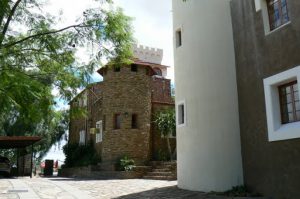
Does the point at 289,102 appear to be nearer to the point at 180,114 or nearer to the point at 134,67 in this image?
the point at 180,114

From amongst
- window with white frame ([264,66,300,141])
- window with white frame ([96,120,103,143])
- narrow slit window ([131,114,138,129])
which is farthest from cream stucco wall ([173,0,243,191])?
window with white frame ([96,120,103,143])

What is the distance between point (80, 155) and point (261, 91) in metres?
19.6

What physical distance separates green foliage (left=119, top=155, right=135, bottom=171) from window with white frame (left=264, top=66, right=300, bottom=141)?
12.6 metres

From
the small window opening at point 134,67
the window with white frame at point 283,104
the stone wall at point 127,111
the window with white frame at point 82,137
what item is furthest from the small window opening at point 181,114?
the window with white frame at point 82,137

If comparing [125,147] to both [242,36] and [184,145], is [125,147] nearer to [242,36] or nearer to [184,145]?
[184,145]

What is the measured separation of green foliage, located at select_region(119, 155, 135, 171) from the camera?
21.1 m

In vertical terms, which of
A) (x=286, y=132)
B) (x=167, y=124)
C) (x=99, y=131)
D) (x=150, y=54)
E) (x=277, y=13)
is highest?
(x=150, y=54)

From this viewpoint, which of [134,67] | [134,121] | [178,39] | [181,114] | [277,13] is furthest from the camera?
[134,67]

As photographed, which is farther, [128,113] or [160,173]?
[128,113]

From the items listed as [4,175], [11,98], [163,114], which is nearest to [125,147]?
[163,114]

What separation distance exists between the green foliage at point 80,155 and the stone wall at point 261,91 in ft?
48.6

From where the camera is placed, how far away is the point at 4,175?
23.4 metres

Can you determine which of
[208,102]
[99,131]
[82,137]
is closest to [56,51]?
[208,102]

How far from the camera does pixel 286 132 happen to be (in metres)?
9.11
